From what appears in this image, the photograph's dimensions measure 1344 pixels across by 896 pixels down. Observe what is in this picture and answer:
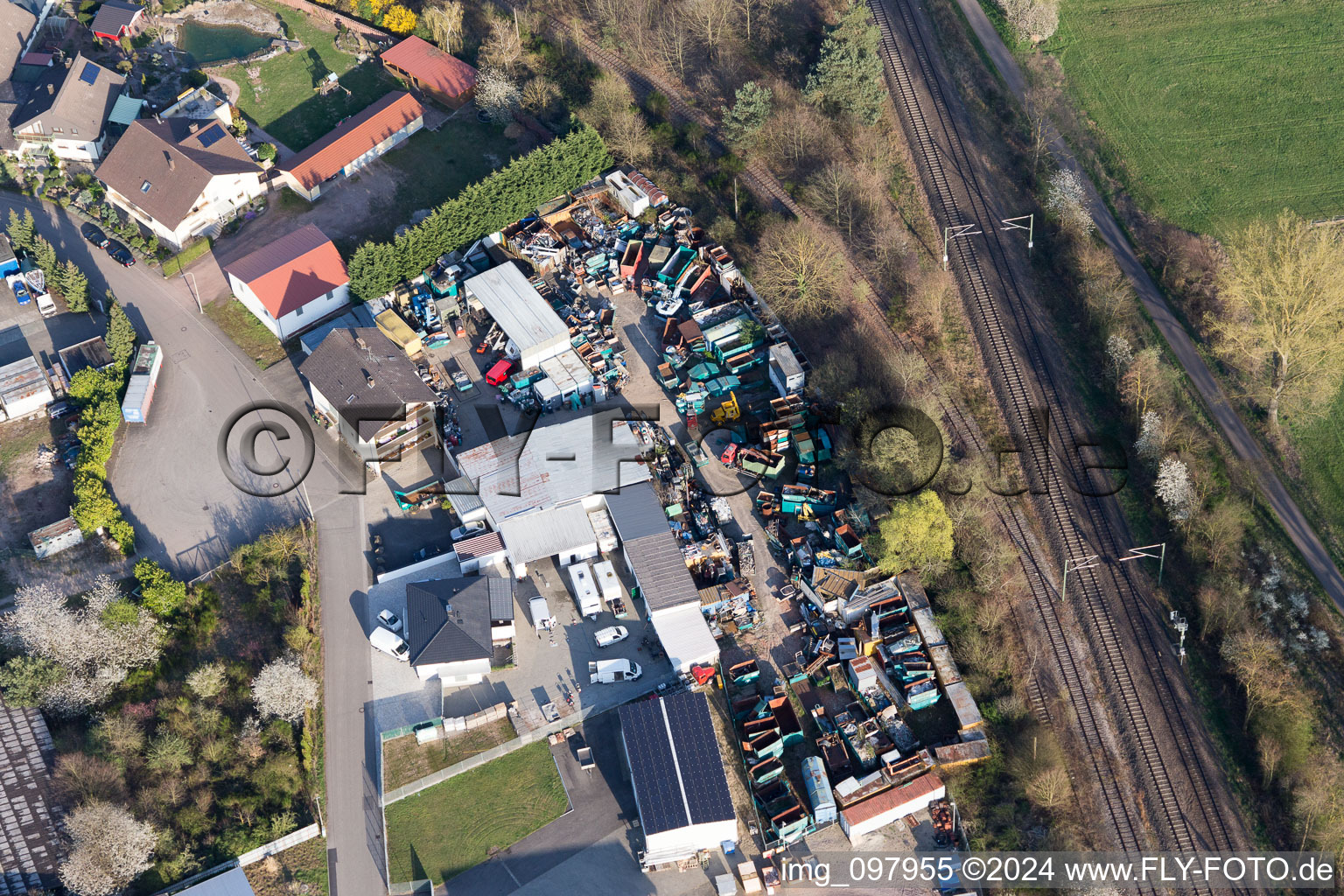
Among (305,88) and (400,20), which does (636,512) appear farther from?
(400,20)

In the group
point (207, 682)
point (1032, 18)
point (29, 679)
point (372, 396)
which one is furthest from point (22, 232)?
point (1032, 18)

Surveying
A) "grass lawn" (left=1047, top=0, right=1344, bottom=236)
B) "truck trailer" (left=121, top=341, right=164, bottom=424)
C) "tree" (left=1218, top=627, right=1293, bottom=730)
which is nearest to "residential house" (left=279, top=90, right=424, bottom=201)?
"truck trailer" (left=121, top=341, right=164, bottom=424)

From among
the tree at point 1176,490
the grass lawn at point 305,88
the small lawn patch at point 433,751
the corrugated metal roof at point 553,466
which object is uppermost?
the grass lawn at point 305,88

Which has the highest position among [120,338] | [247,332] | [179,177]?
[179,177]

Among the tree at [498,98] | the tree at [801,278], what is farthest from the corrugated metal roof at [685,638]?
the tree at [498,98]

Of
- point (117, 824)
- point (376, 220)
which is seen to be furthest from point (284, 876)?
point (376, 220)

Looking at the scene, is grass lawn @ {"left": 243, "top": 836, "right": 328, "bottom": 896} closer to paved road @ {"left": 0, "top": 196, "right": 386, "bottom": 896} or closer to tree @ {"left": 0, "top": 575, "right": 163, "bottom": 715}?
paved road @ {"left": 0, "top": 196, "right": 386, "bottom": 896}

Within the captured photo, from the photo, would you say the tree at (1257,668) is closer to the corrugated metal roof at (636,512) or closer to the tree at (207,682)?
the corrugated metal roof at (636,512)

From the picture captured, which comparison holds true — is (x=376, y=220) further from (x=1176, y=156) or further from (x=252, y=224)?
(x=1176, y=156)
